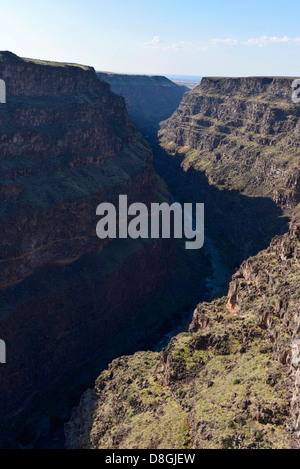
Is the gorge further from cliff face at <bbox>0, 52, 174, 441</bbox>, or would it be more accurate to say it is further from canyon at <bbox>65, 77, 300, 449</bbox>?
cliff face at <bbox>0, 52, 174, 441</bbox>

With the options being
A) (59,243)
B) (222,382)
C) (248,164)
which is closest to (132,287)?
(59,243)

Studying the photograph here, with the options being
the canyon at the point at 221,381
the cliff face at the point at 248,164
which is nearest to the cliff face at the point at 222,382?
the canyon at the point at 221,381

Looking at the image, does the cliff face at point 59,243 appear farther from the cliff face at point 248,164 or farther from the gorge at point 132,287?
the cliff face at point 248,164

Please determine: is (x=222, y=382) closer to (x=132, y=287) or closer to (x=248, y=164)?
(x=132, y=287)

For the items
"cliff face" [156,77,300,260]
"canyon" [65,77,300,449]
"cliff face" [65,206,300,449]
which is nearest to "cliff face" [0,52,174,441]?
"canyon" [65,77,300,449]

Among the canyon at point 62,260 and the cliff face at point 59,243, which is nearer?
the canyon at point 62,260
